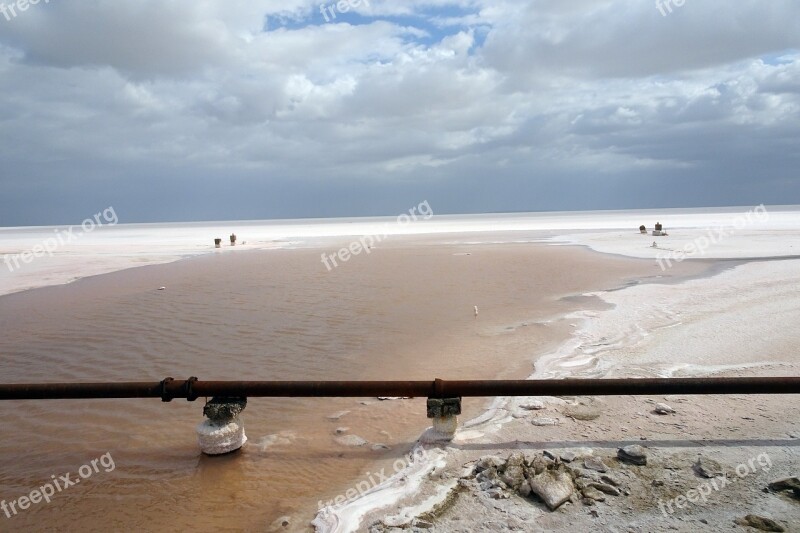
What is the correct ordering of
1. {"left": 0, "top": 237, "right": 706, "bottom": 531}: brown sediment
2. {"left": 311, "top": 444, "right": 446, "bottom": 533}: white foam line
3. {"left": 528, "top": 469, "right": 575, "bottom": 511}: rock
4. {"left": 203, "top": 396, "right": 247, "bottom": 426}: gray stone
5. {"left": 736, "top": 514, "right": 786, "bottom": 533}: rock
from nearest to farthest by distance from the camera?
{"left": 736, "top": 514, "right": 786, "bottom": 533}: rock → {"left": 528, "top": 469, "right": 575, "bottom": 511}: rock → {"left": 311, "top": 444, "right": 446, "bottom": 533}: white foam line → {"left": 0, "top": 237, "right": 706, "bottom": 531}: brown sediment → {"left": 203, "top": 396, "right": 247, "bottom": 426}: gray stone

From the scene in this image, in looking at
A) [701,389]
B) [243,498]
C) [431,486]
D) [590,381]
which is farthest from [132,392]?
[701,389]

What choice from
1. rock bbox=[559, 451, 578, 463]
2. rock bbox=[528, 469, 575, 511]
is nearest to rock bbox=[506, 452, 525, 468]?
rock bbox=[528, 469, 575, 511]

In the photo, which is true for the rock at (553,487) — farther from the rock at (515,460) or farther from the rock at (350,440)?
the rock at (350,440)

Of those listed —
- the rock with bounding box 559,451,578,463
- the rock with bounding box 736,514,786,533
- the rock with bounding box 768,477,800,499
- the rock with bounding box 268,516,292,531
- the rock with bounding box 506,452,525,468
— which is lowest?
the rock with bounding box 268,516,292,531

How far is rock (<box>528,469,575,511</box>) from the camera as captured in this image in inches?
148

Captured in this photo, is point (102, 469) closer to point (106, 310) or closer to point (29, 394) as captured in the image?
point (29, 394)

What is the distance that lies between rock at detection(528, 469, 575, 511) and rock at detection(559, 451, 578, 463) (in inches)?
10.2

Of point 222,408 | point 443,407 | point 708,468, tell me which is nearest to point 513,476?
point 443,407

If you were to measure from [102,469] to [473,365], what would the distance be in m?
5.08

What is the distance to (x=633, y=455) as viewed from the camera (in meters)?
4.31

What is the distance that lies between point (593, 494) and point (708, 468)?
1106 millimetres

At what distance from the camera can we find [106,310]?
44.0 feet

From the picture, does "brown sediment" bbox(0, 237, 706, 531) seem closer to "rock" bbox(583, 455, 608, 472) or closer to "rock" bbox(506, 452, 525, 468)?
"rock" bbox(506, 452, 525, 468)

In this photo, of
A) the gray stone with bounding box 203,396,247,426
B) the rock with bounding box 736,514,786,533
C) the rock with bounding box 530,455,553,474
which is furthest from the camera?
the gray stone with bounding box 203,396,247,426
